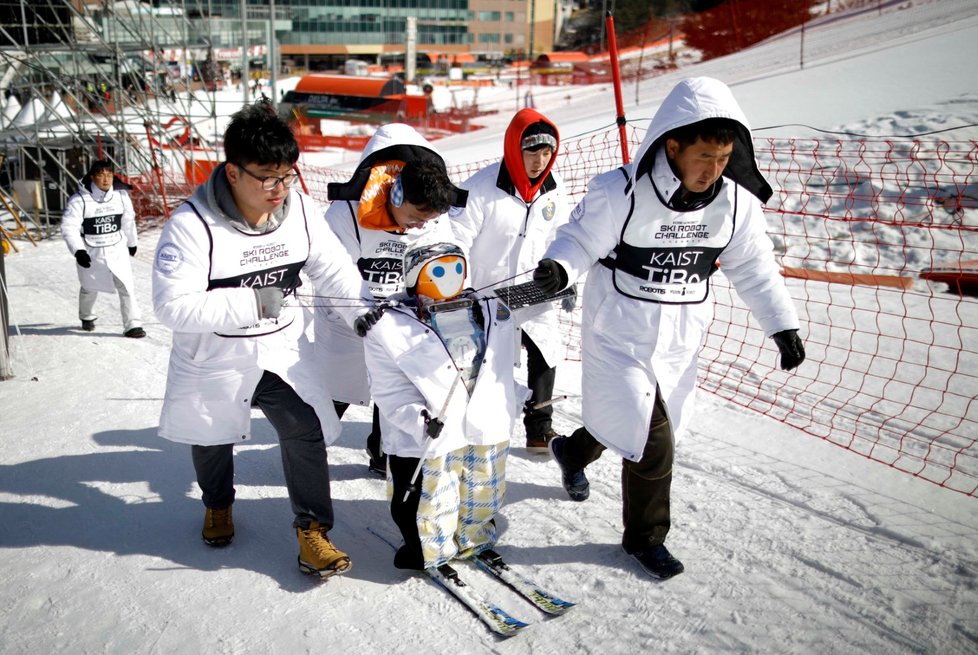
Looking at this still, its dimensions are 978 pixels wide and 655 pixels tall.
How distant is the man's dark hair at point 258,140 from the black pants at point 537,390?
202 cm

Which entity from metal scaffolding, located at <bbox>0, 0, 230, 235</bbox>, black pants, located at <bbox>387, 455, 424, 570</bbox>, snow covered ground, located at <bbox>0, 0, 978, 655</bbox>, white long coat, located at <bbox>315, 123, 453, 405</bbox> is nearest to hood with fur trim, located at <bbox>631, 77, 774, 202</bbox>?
white long coat, located at <bbox>315, 123, 453, 405</bbox>

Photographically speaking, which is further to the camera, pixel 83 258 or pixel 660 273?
pixel 83 258

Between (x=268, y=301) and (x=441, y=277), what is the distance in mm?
677

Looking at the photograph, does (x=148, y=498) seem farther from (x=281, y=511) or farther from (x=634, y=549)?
(x=634, y=549)

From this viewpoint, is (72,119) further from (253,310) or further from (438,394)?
(438,394)

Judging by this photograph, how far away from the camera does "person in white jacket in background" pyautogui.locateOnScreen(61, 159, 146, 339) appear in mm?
Answer: 6957

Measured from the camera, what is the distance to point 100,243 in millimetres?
7086

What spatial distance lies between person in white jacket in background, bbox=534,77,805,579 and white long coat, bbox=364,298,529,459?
0.49 meters

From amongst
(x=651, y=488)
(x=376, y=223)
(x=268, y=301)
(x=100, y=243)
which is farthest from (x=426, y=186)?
(x=100, y=243)

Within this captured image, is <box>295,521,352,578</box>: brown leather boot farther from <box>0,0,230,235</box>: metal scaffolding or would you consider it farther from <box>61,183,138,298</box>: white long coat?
<box>0,0,230,235</box>: metal scaffolding

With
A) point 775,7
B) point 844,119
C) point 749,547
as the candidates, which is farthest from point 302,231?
point 775,7

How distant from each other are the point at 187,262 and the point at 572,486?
87.3 inches

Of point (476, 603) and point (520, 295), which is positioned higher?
point (520, 295)

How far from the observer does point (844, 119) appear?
10938 millimetres
